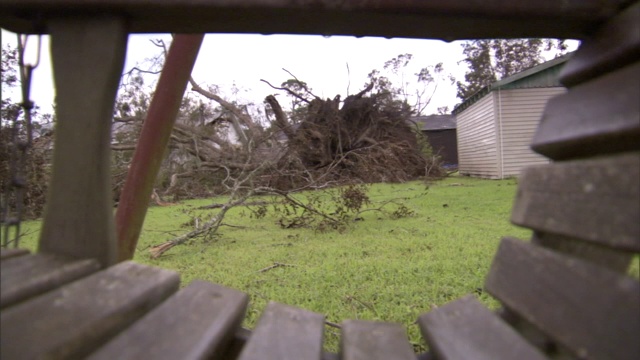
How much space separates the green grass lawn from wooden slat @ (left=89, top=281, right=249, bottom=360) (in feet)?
2.55

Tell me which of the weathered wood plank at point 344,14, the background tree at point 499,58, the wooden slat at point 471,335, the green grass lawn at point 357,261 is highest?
the background tree at point 499,58

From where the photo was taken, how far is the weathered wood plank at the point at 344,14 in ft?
2.76

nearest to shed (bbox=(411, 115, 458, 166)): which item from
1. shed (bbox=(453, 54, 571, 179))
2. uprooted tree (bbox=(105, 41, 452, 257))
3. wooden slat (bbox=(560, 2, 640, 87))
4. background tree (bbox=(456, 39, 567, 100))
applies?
background tree (bbox=(456, 39, 567, 100))

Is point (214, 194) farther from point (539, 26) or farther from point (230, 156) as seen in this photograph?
point (539, 26)

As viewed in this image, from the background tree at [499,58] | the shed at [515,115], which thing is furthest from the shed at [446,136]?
the shed at [515,115]

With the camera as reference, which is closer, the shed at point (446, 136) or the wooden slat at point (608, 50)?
the wooden slat at point (608, 50)

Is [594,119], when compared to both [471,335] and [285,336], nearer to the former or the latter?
[471,335]

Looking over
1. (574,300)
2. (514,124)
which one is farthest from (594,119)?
(514,124)

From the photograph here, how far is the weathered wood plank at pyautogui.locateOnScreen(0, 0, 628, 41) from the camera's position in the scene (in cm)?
84

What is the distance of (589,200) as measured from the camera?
673 mm

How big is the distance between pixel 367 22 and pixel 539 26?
0.36m

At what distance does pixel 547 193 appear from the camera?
0.80 meters

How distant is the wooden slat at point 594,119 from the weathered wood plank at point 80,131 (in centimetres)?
88

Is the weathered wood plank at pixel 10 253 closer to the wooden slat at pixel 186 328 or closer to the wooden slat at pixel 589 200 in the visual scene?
the wooden slat at pixel 186 328
